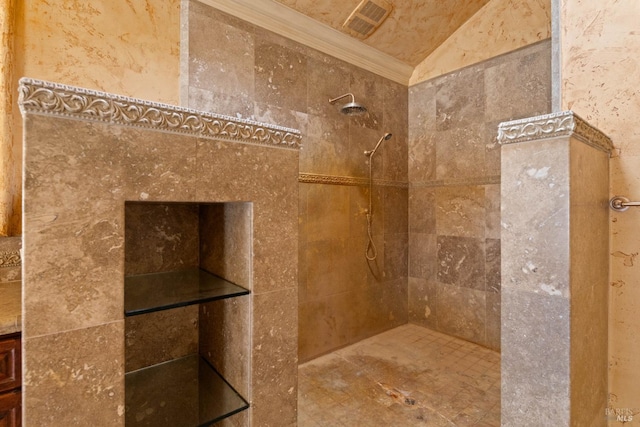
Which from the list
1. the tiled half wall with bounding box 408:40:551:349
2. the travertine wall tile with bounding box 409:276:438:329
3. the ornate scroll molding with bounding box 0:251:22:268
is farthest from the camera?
the travertine wall tile with bounding box 409:276:438:329

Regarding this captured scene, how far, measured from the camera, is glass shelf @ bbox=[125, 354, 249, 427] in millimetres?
940

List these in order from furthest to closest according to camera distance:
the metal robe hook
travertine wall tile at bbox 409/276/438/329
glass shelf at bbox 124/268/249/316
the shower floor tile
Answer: travertine wall tile at bbox 409/276/438/329
the shower floor tile
the metal robe hook
glass shelf at bbox 124/268/249/316

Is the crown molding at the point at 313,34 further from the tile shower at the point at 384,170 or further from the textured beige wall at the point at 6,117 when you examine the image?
the textured beige wall at the point at 6,117

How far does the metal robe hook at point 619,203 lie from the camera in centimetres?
128

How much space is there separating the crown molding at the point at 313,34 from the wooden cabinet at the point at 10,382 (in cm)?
193

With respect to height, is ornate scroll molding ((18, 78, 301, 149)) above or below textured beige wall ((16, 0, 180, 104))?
below

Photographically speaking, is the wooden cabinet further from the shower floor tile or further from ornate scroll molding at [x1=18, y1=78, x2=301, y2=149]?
the shower floor tile

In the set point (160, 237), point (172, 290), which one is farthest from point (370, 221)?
point (172, 290)

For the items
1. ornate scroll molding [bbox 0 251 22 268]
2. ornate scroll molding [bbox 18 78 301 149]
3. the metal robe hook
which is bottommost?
ornate scroll molding [bbox 0 251 22 268]

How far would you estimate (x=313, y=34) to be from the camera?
235cm

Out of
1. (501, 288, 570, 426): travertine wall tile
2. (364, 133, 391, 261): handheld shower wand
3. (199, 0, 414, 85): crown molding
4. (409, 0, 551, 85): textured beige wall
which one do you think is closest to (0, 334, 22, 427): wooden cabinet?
(501, 288, 570, 426): travertine wall tile

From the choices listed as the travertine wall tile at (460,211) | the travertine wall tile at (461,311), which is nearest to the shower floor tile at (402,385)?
the travertine wall tile at (461,311)

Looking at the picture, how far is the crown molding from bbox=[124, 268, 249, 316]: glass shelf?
1691mm

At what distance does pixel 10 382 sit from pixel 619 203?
7.82 feet
